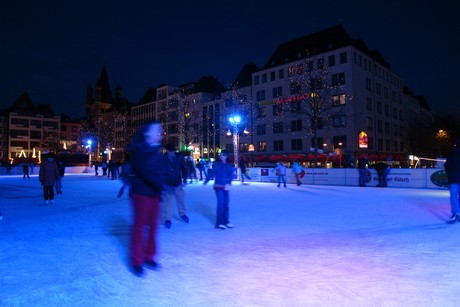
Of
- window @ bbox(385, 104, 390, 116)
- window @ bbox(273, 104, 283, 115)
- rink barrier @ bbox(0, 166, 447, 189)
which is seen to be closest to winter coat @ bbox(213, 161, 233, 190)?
rink barrier @ bbox(0, 166, 447, 189)

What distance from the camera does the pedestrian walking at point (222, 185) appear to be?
24.2 ft

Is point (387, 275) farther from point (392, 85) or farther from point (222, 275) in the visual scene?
point (392, 85)

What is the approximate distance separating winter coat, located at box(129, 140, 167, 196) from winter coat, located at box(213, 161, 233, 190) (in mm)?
3094

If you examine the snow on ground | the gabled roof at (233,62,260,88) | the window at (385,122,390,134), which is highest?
the gabled roof at (233,62,260,88)

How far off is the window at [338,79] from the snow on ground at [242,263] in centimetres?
3980

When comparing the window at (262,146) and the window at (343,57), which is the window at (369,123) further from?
the window at (262,146)

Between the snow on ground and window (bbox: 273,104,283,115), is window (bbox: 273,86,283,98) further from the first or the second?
the snow on ground

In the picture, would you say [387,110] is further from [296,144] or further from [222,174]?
[222,174]

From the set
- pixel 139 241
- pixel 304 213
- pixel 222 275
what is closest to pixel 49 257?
pixel 139 241

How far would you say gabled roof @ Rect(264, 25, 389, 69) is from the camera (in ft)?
160

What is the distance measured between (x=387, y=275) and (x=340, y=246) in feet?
5.10

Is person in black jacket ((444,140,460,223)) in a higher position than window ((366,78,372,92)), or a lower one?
lower

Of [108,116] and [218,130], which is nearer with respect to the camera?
[218,130]

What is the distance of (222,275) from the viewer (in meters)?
4.32
